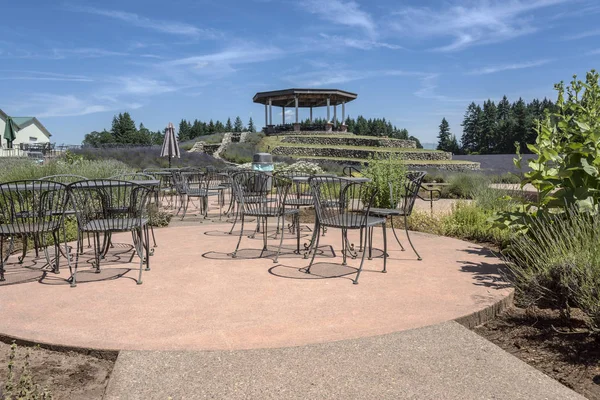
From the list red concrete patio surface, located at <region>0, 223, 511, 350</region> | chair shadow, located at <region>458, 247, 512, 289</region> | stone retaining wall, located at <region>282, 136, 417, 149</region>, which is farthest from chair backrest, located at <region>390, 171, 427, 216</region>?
stone retaining wall, located at <region>282, 136, 417, 149</region>

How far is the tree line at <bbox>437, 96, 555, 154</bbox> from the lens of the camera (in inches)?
2360

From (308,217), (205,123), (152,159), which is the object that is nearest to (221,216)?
(308,217)

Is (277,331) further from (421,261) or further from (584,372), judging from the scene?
(421,261)

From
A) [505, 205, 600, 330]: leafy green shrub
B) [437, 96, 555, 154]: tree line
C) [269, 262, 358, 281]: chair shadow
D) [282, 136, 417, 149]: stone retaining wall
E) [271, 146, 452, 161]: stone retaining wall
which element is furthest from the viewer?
[437, 96, 555, 154]: tree line

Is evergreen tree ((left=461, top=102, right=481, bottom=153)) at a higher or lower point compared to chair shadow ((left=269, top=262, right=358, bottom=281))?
higher

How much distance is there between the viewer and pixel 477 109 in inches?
3334

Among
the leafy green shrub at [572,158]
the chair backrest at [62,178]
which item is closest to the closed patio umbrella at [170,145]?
the chair backrest at [62,178]

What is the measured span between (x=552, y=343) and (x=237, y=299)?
6.33ft

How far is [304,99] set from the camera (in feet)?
115

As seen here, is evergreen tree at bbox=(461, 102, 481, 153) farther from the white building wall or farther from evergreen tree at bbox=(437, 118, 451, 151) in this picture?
the white building wall

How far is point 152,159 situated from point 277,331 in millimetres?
14622

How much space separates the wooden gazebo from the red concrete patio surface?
2930cm

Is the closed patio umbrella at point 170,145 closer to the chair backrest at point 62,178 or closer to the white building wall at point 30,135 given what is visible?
the chair backrest at point 62,178

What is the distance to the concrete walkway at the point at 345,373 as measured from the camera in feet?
6.57
